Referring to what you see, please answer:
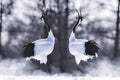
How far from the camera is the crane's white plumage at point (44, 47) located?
12.3 m

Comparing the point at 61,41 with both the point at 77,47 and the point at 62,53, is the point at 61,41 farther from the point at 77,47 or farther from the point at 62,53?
the point at 77,47

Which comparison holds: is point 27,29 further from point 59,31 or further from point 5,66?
point 5,66

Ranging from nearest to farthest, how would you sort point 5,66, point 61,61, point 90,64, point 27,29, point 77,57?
point 77,57, point 90,64, point 5,66, point 61,61, point 27,29

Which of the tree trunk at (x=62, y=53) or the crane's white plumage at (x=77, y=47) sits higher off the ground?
the crane's white plumage at (x=77, y=47)

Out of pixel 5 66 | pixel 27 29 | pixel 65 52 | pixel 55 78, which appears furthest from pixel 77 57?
pixel 27 29

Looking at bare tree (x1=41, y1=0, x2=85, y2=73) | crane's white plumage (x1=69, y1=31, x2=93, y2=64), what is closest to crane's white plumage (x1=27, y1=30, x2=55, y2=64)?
crane's white plumage (x1=69, y1=31, x2=93, y2=64)

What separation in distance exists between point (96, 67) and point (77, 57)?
12.7m

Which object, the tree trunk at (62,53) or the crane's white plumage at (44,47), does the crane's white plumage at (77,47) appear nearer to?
the crane's white plumage at (44,47)

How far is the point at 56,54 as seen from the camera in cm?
2866

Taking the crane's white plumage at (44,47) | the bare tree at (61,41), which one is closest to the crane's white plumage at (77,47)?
the crane's white plumage at (44,47)

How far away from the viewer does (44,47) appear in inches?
488

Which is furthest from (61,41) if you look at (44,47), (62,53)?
(44,47)

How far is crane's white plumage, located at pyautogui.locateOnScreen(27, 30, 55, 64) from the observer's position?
12344 millimetres

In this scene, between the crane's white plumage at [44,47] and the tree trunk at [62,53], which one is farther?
the tree trunk at [62,53]
